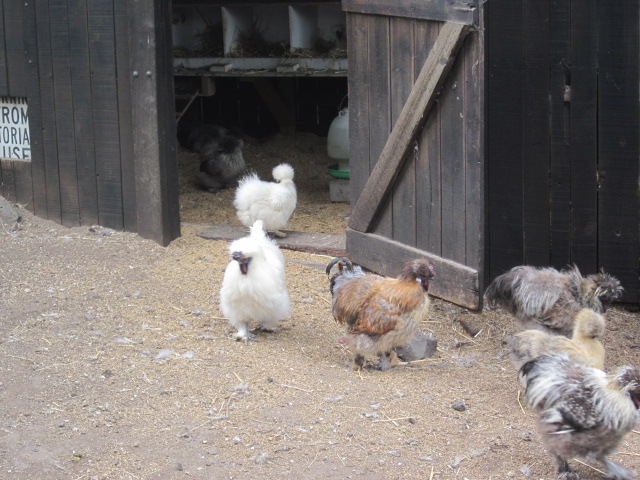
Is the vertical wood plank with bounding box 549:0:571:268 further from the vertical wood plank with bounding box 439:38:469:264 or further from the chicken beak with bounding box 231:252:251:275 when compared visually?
the chicken beak with bounding box 231:252:251:275

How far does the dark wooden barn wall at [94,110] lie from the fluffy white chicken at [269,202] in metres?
0.78

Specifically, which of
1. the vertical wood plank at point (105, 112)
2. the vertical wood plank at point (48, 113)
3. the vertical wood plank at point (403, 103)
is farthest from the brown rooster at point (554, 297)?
the vertical wood plank at point (48, 113)

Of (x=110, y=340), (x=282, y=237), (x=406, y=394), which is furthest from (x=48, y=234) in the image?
(x=406, y=394)

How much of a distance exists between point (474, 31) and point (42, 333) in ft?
12.9

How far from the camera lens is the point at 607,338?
7.14 meters

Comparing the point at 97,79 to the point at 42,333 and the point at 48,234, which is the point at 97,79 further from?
the point at 42,333

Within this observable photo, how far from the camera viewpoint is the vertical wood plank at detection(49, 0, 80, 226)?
9242mm

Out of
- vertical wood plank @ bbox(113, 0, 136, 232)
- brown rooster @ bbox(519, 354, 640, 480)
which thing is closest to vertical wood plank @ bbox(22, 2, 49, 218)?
vertical wood plank @ bbox(113, 0, 136, 232)

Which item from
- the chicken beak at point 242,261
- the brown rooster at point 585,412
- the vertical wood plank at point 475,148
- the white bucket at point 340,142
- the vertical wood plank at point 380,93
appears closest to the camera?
the brown rooster at point 585,412

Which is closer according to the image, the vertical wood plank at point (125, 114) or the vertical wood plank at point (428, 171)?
the vertical wood plank at point (428, 171)

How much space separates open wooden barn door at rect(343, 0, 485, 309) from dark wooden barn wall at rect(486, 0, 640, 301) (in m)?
0.50

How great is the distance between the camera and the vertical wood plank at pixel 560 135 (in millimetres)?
7074

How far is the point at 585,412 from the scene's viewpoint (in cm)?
468

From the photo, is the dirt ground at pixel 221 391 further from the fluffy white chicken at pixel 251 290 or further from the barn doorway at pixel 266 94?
the barn doorway at pixel 266 94
